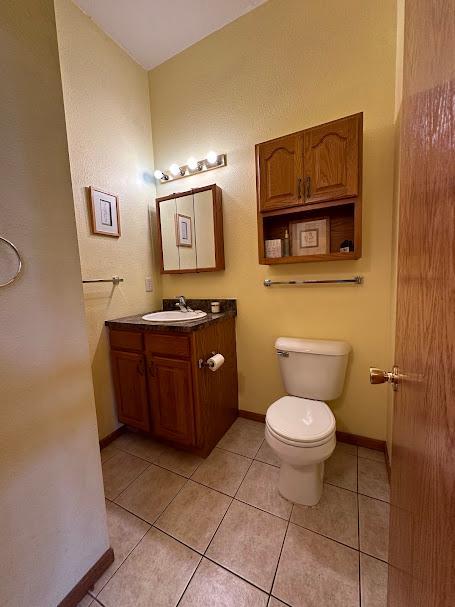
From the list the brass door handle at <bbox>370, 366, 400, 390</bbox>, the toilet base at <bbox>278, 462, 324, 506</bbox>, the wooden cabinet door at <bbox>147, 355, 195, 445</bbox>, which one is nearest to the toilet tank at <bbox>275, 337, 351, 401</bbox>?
the toilet base at <bbox>278, 462, 324, 506</bbox>

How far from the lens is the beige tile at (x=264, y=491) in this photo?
1234 millimetres

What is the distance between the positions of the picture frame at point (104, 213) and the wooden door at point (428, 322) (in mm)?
1658

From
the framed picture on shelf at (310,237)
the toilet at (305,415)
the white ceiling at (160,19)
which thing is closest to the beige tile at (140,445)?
the toilet at (305,415)

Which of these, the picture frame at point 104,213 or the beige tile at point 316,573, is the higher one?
the picture frame at point 104,213

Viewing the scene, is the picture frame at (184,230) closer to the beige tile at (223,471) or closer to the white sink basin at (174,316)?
the white sink basin at (174,316)

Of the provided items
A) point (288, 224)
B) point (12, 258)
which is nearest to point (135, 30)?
point (288, 224)

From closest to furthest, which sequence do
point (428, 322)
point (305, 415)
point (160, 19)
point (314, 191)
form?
point (428, 322), point (305, 415), point (314, 191), point (160, 19)

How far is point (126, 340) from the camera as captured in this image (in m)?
1.64

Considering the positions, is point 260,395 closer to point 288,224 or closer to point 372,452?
point 372,452

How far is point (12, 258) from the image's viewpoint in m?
0.69

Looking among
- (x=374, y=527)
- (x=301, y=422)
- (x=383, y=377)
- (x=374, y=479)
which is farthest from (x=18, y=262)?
(x=374, y=479)

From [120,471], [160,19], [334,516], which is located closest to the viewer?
[334,516]

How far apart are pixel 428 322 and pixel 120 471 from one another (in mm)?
1809

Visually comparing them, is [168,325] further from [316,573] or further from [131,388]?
[316,573]
